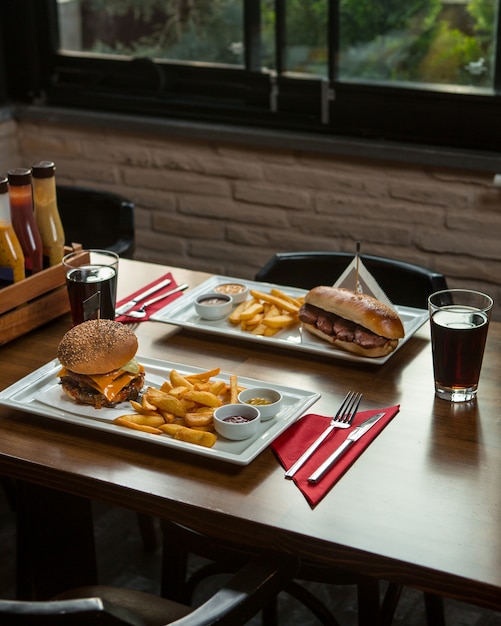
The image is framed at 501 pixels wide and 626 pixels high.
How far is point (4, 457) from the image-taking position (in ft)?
4.55

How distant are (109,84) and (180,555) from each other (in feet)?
6.73

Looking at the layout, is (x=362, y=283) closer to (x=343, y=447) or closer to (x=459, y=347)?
(x=459, y=347)

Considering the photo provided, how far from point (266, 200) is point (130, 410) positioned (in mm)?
1725

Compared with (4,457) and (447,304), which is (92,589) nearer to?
(4,457)

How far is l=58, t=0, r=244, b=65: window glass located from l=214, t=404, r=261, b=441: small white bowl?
198cm

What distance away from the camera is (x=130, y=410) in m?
1.49

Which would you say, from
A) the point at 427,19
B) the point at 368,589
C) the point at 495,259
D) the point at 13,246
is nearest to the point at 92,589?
the point at 368,589

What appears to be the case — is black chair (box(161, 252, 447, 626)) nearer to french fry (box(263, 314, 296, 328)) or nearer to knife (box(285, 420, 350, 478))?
knife (box(285, 420, 350, 478))

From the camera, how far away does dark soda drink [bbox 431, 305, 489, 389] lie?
4.92ft

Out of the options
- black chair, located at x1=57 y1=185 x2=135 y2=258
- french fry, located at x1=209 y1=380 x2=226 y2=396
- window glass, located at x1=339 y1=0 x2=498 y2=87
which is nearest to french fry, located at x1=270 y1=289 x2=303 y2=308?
french fry, located at x1=209 y1=380 x2=226 y2=396

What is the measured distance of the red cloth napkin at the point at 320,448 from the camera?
4.21ft

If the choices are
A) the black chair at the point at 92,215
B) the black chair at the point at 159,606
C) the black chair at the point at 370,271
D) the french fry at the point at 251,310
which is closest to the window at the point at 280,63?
the black chair at the point at 92,215

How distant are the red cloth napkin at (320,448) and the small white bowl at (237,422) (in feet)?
0.15

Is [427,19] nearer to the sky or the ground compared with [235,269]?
nearer to the sky
